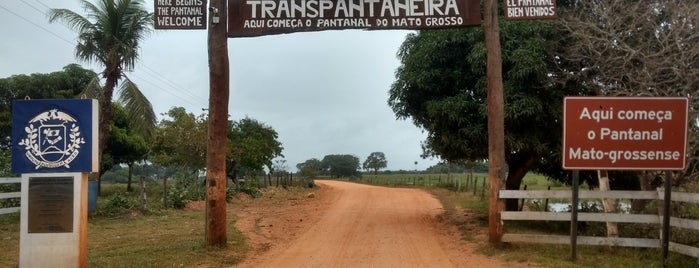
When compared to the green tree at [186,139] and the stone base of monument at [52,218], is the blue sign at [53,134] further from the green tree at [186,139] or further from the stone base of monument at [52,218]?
the green tree at [186,139]

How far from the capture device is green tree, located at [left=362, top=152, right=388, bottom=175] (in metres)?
103

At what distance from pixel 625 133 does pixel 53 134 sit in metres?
8.86

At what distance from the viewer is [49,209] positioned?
8.71 metres

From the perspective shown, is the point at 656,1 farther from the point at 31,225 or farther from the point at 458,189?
the point at 458,189

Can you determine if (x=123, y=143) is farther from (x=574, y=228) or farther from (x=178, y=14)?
(x=574, y=228)

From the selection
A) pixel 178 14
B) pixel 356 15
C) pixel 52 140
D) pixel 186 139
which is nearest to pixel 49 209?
pixel 52 140

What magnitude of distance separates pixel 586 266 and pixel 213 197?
6814 mm

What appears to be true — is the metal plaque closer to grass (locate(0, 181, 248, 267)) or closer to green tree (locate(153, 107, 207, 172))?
grass (locate(0, 181, 248, 267))

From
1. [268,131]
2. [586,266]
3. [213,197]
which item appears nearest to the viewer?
[586,266]

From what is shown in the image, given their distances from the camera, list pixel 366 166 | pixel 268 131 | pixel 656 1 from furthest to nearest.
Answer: pixel 366 166 → pixel 268 131 → pixel 656 1

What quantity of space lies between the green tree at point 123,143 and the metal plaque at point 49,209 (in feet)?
92.1

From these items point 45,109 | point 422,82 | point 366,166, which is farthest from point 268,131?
point 366,166

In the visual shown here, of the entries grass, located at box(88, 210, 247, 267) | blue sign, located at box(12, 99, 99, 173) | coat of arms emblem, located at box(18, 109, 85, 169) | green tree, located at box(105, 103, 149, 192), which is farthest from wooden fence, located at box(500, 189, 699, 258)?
green tree, located at box(105, 103, 149, 192)

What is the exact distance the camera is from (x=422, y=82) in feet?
50.3
